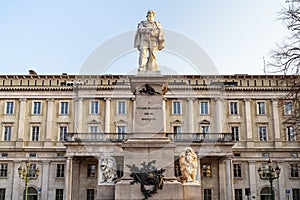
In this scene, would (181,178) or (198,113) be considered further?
(198,113)

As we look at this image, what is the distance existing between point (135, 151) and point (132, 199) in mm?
2041

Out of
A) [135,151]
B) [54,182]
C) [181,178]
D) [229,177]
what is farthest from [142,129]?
[54,182]

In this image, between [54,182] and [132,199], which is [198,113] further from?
[132,199]

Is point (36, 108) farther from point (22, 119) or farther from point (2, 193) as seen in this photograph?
point (2, 193)

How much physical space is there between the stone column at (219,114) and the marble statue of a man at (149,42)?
120 ft

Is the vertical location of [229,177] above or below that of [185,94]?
below

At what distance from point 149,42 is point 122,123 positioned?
3681 cm

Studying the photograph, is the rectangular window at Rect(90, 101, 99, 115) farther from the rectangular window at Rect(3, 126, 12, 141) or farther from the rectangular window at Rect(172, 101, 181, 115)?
the rectangular window at Rect(3, 126, 12, 141)

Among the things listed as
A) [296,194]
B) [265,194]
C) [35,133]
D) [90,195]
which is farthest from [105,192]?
[296,194]

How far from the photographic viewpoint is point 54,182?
53531mm

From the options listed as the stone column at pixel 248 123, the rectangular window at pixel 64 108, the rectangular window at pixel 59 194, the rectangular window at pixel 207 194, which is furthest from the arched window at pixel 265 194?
the rectangular window at pixel 64 108

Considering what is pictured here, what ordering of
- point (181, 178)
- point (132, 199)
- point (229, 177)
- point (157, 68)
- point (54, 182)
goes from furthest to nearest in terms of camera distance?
point (54, 182) < point (229, 177) < point (157, 68) < point (181, 178) < point (132, 199)

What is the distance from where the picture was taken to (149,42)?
19.8m

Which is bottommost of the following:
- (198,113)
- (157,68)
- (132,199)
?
(132,199)
